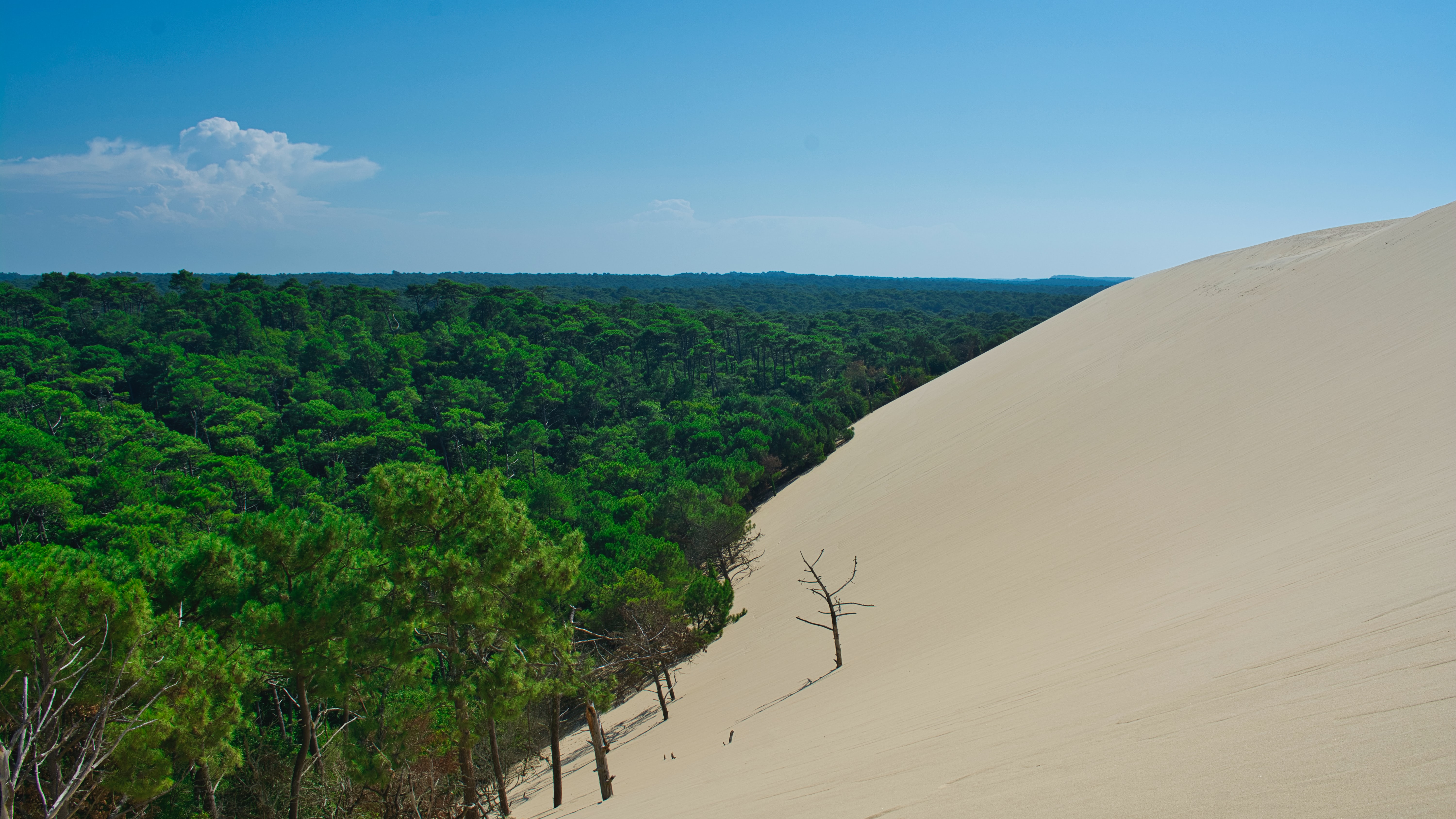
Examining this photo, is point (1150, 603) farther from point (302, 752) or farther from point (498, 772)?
point (302, 752)

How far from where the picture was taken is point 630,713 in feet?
41.0

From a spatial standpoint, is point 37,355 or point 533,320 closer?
point 37,355

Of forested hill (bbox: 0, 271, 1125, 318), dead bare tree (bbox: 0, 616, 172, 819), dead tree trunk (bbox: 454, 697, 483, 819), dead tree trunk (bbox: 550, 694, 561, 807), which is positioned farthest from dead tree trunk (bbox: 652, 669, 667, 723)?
forested hill (bbox: 0, 271, 1125, 318)

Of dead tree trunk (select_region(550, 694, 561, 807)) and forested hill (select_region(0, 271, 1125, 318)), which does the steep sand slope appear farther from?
forested hill (select_region(0, 271, 1125, 318))

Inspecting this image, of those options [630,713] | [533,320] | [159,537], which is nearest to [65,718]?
[630,713]

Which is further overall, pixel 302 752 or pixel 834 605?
pixel 834 605

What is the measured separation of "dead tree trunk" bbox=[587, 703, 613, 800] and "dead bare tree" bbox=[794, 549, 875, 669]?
2.59 meters

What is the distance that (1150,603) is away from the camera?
700 cm

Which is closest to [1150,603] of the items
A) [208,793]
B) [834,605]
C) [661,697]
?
[834,605]

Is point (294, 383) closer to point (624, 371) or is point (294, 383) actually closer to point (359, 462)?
point (359, 462)

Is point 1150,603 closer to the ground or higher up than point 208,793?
higher up

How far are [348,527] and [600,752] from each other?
364 centimetres

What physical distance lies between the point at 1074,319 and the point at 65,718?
30.2 m

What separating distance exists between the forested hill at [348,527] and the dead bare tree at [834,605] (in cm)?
222
